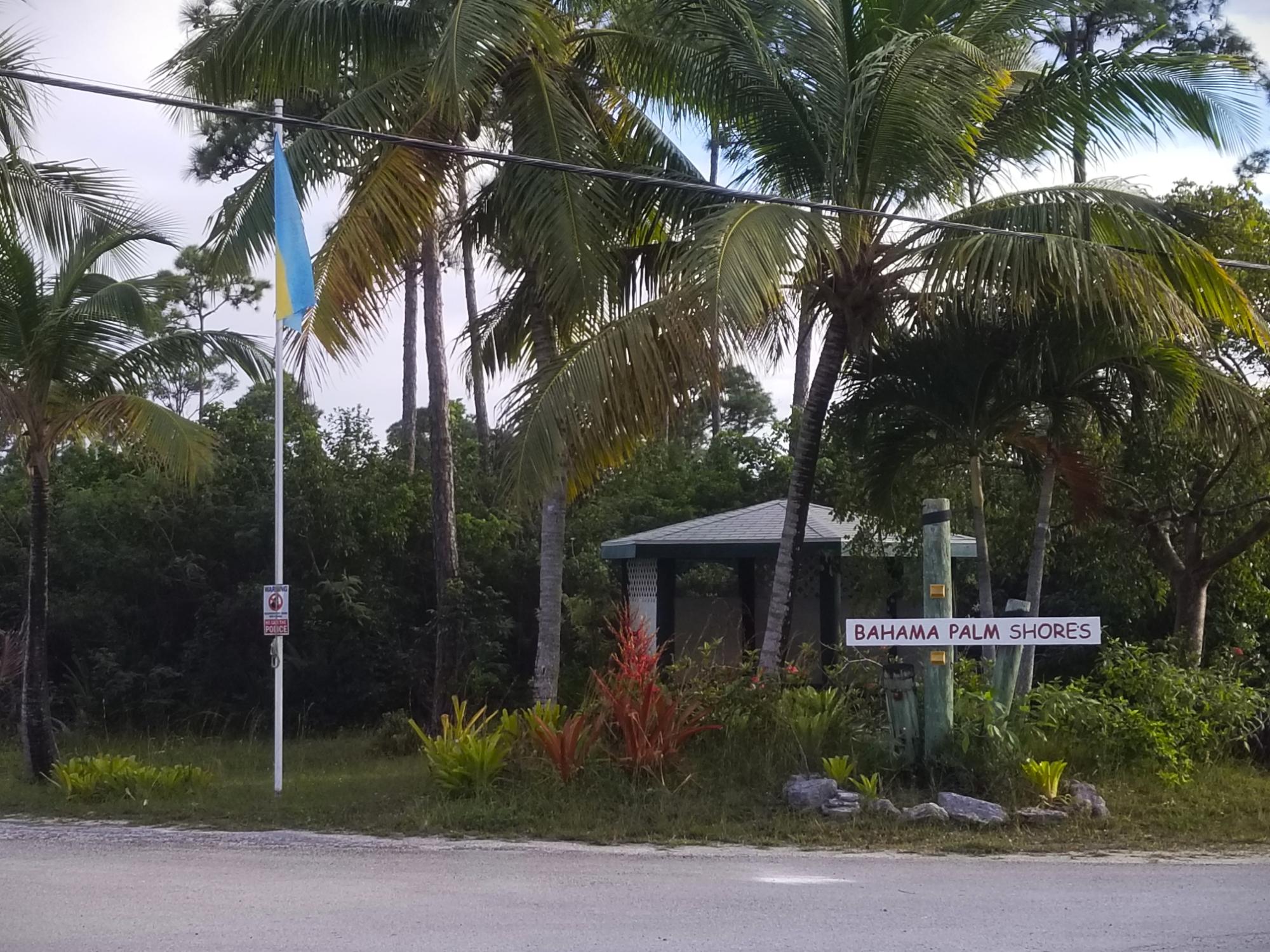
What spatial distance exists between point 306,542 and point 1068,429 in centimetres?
1099

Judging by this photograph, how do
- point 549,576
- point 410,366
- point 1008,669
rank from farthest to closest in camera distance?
point 410,366 → point 549,576 → point 1008,669

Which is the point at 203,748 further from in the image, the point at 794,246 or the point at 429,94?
the point at 794,246

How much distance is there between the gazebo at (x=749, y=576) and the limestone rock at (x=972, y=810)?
15.7ft

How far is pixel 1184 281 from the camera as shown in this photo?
11.3 metres

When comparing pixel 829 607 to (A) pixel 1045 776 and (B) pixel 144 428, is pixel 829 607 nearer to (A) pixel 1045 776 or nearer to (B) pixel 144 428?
(A) pixel 1045 776

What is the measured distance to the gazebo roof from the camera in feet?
50.5

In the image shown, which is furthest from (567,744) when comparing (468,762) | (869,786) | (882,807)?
(882,807)

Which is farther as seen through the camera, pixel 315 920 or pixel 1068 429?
pixel 1068 429

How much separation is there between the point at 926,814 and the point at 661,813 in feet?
6.48

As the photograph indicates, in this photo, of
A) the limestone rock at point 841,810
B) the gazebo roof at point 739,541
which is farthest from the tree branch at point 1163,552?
the limestone rock at point 841,810

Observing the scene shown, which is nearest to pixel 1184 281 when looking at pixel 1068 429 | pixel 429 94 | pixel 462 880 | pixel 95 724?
pixel 1068 429

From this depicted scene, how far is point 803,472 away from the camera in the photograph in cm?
1232

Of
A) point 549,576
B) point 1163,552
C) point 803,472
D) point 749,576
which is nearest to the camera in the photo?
point 803,472

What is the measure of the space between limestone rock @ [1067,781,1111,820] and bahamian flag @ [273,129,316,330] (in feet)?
24.5
